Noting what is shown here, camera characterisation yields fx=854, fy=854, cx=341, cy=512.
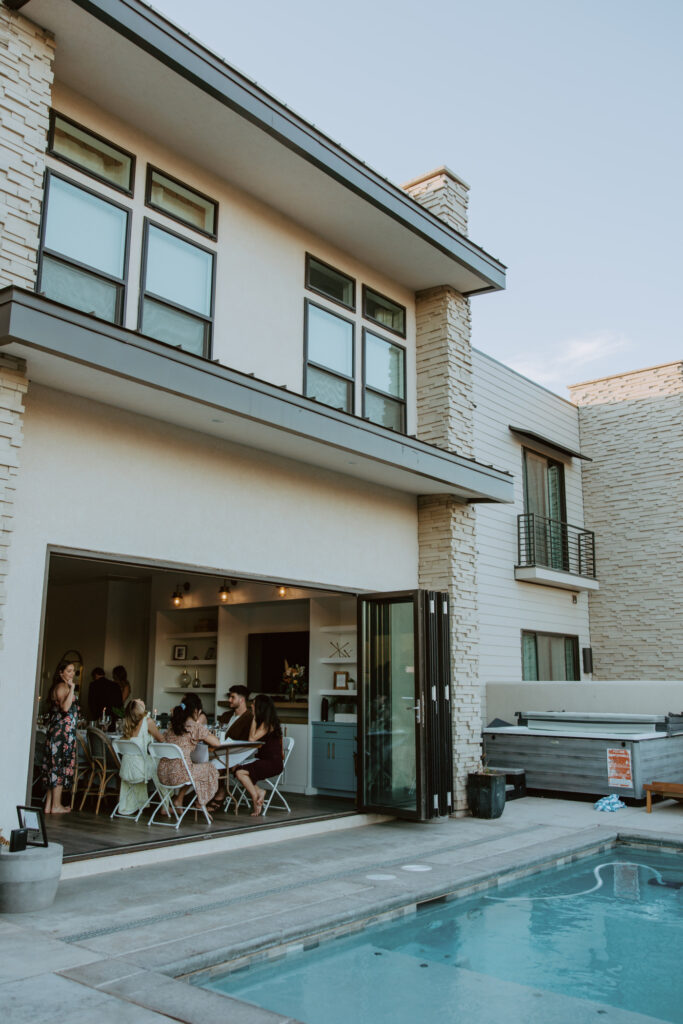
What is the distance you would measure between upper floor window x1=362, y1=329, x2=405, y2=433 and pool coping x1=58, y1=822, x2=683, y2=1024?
15.3 feet

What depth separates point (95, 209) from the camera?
665 cm

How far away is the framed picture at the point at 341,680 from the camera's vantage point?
10187 millimetres

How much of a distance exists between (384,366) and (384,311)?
2.26 feet

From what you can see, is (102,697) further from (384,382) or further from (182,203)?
(182,203)

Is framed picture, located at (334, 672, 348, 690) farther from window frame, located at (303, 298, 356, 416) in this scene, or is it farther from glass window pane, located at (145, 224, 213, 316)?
glass window pane, located at (145, 224, 213, 316)

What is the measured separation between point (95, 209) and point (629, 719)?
8483 mm

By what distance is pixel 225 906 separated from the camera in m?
5.28

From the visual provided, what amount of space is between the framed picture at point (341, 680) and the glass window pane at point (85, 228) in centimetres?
547

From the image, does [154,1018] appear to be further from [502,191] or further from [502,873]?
[502,191]

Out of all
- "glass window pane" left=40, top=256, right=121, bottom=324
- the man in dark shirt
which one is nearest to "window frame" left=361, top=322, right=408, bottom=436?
"glass window pane" left=40, top=256, right=121, bottom=324

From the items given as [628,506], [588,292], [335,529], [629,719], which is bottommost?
[629,719]

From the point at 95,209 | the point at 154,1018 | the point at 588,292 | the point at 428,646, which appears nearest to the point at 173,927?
the point at 154,1018

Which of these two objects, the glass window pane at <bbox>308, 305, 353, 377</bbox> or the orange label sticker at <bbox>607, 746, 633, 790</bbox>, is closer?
the glass window pane at <bbox>308, 305, 353, 377</bbox>

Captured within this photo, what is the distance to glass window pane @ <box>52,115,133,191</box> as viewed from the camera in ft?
21.4
